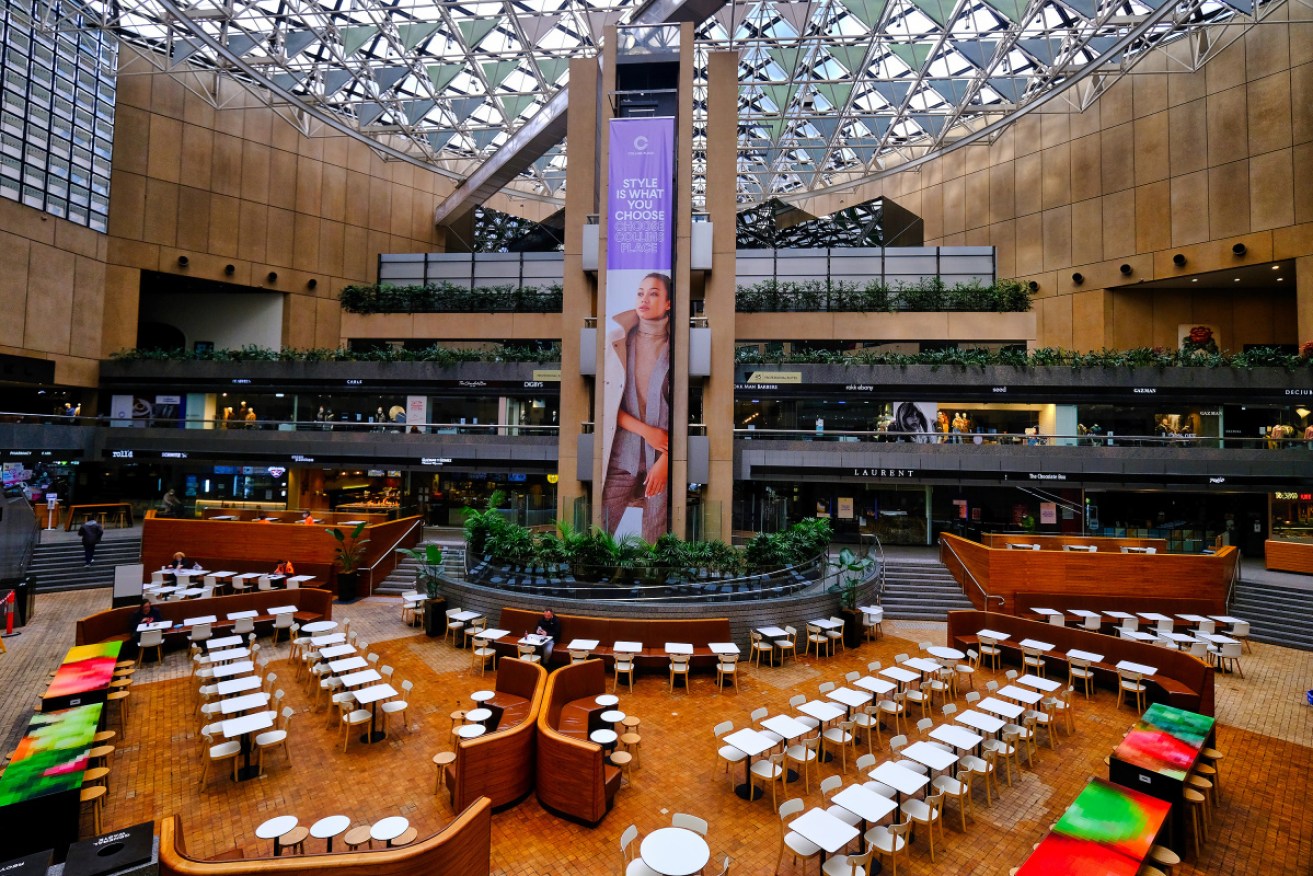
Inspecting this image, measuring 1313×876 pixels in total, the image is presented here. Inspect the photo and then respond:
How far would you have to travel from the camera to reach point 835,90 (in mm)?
31578

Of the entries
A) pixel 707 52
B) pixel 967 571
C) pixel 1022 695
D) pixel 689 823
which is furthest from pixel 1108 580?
pixel 707 52

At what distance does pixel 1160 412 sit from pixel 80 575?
37.0 meters

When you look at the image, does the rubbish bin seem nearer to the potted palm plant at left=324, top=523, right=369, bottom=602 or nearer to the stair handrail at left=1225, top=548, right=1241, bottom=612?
the potted palm plant at left=324, top=523, right=369, bottom=602

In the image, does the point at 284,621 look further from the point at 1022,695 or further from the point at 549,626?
the point at 1022,695

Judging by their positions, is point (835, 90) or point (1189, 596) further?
point (835, 90)

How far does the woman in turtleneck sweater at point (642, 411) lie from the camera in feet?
65.1

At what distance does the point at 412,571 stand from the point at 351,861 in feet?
52.6

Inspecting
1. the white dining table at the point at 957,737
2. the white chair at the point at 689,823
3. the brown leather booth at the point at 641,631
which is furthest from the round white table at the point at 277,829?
the white dining table at the point at 957,737

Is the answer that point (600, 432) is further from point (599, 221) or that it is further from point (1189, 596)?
point (1189, 596)

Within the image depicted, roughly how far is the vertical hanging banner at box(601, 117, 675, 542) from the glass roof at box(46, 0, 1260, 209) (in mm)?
5216

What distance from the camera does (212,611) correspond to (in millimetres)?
14461

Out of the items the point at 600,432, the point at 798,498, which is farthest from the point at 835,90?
the point at 600,432

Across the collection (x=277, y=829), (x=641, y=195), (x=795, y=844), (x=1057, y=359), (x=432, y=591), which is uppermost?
(x=641, y=195)

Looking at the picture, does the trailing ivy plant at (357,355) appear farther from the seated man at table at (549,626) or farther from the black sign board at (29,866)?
the black sign board at (29,866)
